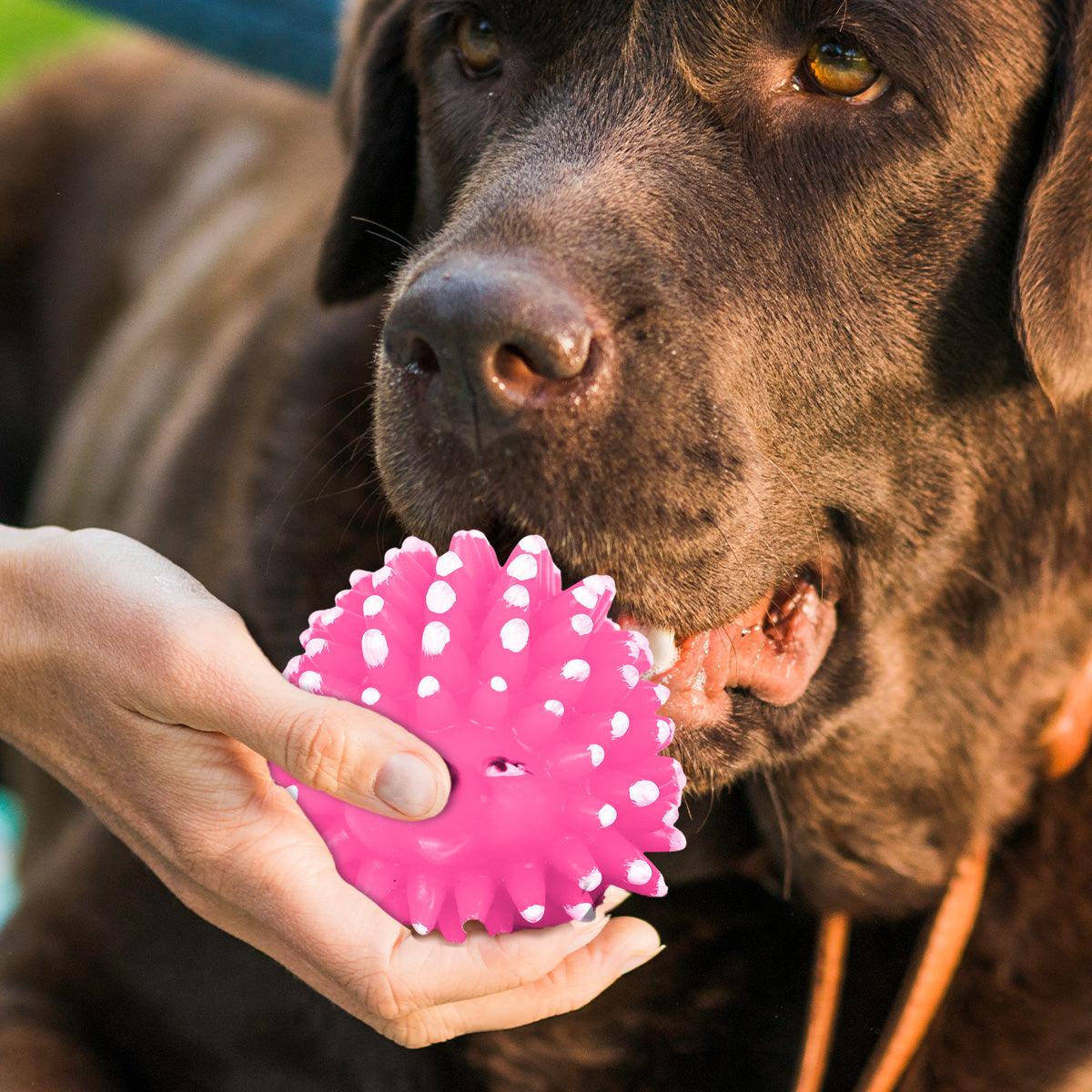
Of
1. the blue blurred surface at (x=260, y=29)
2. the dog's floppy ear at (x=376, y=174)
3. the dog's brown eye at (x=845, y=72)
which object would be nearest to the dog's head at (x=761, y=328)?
the dog's brown eye at (x=845, y=72)

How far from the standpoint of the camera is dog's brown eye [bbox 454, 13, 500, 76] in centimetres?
196

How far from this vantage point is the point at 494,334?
139 cm

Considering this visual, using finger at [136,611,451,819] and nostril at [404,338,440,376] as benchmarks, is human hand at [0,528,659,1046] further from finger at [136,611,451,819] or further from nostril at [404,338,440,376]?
nostril at [404,338,440,376]

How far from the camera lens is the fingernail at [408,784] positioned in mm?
1250

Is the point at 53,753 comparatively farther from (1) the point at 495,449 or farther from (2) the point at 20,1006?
(2) the point at 20,1006

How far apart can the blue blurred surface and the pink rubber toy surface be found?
245 centimetres

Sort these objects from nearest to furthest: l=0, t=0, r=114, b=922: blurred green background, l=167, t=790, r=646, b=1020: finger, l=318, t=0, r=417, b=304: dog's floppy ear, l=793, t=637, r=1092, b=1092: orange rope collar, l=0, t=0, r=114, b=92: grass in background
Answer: l=167, t=790, r=646, b=1020: finger → l=793, t=637, r=1092, b=1092: orange rope collar → l=318, t=0, r=417, b=304: dog's floppy ear → l=0, t=0, r=114, b=922: blurred green background → l=0, t=0, r=114, b=92: grass in background

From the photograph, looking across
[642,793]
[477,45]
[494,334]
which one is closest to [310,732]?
[642,793]

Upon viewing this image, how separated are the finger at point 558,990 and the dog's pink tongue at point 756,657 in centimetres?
31

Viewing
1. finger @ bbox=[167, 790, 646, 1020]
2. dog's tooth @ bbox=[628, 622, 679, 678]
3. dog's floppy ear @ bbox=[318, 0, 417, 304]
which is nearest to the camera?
finger @ bbox=[167, 790, 646, 1020]

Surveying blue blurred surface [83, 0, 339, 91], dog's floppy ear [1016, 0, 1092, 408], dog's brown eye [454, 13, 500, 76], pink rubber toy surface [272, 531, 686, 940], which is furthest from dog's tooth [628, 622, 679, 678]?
blue blurred surface [83, 0, 339, 91]

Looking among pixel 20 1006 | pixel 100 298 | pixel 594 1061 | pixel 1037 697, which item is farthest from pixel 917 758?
pixel 100 298

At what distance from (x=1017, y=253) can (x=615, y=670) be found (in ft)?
2.69

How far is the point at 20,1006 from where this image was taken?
2.39m
